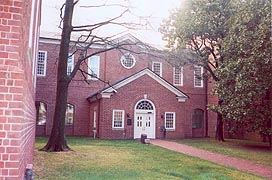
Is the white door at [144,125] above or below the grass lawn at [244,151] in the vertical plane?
above

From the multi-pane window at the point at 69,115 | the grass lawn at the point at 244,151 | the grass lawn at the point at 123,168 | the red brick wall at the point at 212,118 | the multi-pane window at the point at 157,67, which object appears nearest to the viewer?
the grass lawn at the point at 123,168

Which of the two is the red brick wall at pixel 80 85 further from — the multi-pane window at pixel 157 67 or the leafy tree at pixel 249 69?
the leafy tree at pixel 249 69

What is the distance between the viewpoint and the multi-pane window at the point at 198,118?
30.7 m

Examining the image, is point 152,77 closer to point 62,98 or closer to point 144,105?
point 144,105

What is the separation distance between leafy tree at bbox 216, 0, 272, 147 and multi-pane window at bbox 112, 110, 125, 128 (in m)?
8.13

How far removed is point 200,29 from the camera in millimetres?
22875

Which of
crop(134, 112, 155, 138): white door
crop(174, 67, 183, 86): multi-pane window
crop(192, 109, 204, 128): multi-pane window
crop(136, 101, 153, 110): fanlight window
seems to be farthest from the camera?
crop(192, 109, 204, 128): multi-pane window

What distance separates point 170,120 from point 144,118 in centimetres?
241

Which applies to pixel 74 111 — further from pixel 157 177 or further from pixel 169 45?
pixel 157 177

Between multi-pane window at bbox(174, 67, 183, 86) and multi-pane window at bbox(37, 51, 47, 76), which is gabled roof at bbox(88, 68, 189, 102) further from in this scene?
multi-pane window at bbox(37, 51, 47, 76)

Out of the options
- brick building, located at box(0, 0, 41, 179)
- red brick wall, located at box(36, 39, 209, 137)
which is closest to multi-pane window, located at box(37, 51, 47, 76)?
red brick wall, located at box(36, 39, 209, 137)

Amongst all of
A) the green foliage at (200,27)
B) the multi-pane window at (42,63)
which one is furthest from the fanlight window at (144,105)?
the multi-pane window at (42,63)

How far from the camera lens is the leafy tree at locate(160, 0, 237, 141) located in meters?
22.5

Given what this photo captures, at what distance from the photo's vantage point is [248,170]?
11.9 m
